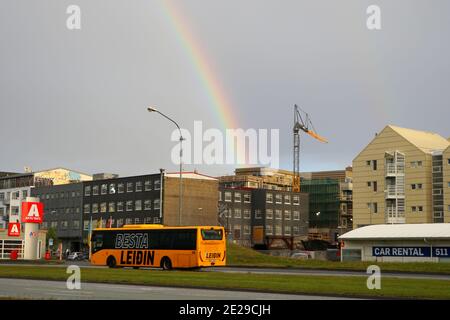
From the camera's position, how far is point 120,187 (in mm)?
131500

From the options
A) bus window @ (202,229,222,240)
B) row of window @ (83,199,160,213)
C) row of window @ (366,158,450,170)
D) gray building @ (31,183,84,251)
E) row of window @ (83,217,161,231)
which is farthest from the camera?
gray building @ (31,183,84,251)

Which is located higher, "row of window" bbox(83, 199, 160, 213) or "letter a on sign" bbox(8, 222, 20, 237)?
"row of window" bbox(83, 199, 160, 213)

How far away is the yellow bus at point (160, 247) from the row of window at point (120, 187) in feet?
227

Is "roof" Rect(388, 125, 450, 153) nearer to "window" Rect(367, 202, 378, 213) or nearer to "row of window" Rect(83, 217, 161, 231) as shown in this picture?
"window" Rect(367, 202, 378, 213)

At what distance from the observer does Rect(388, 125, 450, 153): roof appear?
105375 mm

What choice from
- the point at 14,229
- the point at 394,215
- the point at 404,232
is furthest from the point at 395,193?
the point at 14,229

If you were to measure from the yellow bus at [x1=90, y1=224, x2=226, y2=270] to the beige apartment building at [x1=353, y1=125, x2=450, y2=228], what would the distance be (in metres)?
60.4

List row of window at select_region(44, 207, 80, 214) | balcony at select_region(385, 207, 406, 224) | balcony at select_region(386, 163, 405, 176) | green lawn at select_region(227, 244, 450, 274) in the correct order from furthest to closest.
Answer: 1. row of window at select_region(44, 207, 80, 214)
2. balcony at select_region(386, 163, 405, 176)
3. balcony at select_region(385, 207, 406, 224)
4. green lawn at select_region(227, 244, 450, 274)

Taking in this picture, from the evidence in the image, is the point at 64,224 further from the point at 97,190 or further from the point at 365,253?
the point at 365,253

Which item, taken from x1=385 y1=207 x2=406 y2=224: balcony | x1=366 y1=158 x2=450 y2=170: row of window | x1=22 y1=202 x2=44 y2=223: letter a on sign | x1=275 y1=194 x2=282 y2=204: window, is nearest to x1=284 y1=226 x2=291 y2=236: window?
x1=275 y1=194 x2=282 y2=204: window

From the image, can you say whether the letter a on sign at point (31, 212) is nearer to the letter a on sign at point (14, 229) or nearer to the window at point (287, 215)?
the letter a on sign at point (14, 229)

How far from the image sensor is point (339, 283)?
29609 millimetres

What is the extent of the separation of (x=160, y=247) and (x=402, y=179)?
6427 cm

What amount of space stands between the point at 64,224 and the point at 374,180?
67.8 meters
